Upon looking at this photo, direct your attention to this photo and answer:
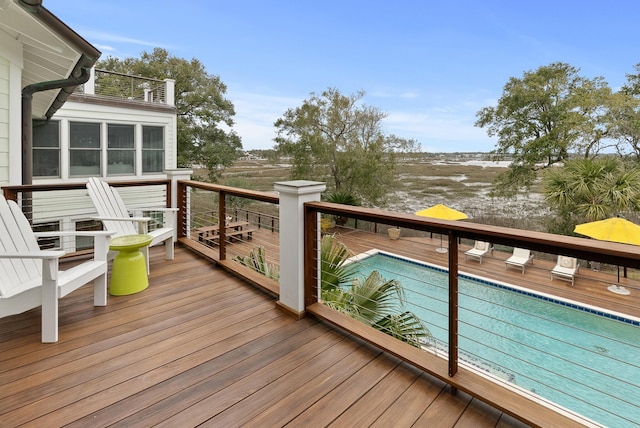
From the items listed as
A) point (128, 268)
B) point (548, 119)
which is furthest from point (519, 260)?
point (128, 268)

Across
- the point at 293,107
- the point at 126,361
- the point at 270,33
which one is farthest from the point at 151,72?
the point at 126,361

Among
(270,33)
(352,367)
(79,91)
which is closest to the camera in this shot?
(352,367)

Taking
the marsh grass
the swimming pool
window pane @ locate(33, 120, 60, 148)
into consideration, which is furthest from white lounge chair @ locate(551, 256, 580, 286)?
window pane @ locate(33, 120, 60, 148)

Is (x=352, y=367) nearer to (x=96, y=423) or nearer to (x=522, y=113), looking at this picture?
(x=96, y=423)

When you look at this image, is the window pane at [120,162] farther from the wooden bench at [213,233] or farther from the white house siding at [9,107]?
the white house siding at [9,107]

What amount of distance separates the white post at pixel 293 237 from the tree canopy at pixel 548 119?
531 inches

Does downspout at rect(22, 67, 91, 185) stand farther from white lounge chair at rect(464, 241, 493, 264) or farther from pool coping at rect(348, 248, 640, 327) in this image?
white lounge chair at rect(464, 241, 493, 264)

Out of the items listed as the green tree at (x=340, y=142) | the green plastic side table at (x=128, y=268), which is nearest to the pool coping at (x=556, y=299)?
the green plastic side table at (x=128, y=268)

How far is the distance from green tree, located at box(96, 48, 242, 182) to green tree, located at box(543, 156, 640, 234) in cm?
1340

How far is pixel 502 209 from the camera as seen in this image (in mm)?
15578

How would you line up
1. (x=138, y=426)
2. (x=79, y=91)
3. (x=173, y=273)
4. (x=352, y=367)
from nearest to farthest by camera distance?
(x=138, y=426) < (x=352, y=367) < (x=173, y=273) < (x=79, y=91)

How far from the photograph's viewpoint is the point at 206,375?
2.02 metres

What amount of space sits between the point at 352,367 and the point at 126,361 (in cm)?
140

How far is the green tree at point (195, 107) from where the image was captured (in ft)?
53.5
